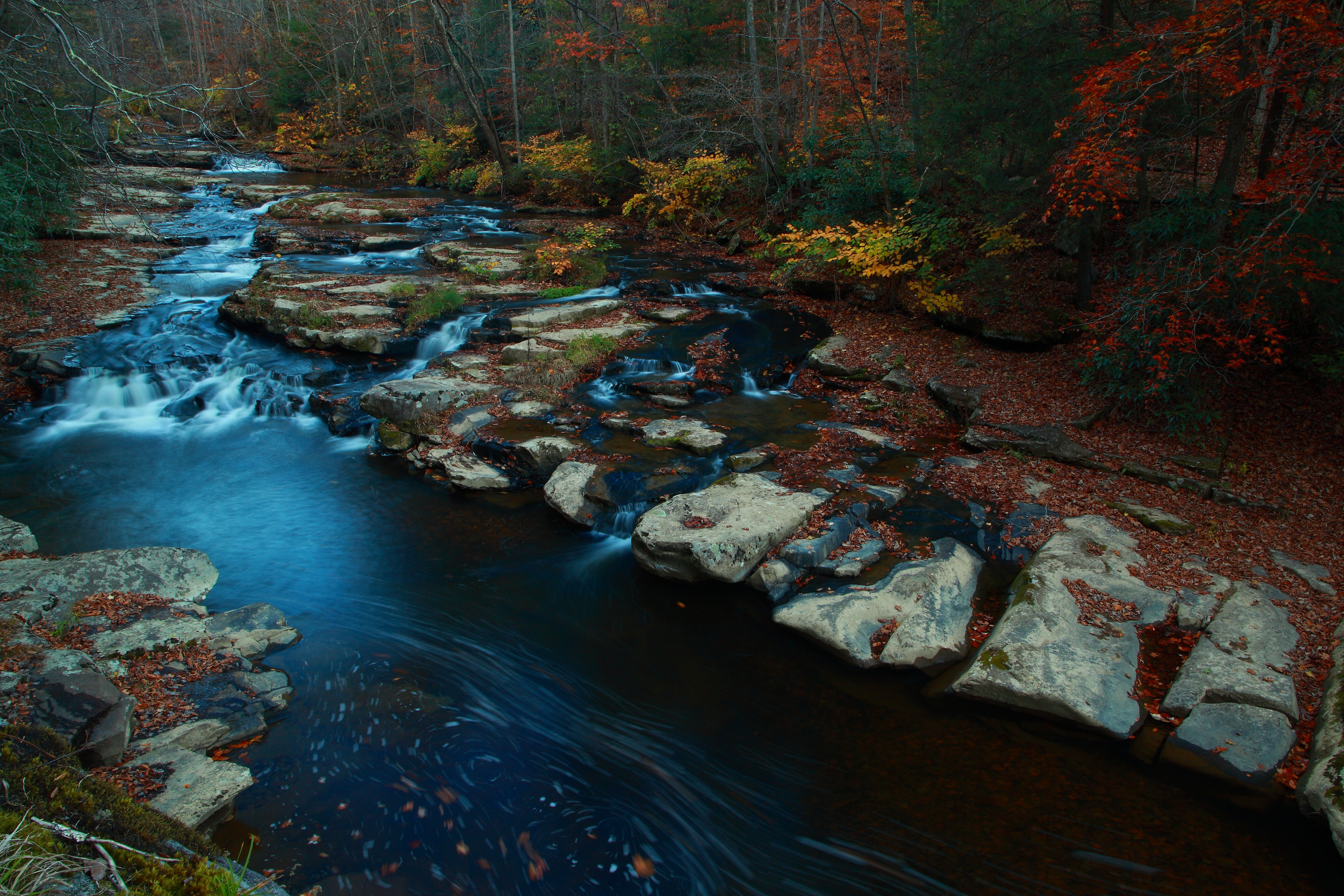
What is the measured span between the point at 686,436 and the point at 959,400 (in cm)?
400

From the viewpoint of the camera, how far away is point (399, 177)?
28.6 m

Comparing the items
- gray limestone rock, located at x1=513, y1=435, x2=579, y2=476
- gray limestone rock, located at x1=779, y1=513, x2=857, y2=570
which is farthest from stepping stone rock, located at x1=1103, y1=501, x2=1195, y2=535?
gray limestone rock, located at x1=513, y1=435, x2=579, y2=476

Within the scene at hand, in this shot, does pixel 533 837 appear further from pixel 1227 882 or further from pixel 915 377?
pixel 915 377

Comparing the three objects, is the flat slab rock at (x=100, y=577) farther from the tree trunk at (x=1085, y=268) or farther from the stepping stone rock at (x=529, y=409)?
the tree trunk at (x=1085, y=268)

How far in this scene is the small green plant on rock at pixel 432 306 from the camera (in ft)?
40.2

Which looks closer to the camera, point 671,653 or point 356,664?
point 356,664

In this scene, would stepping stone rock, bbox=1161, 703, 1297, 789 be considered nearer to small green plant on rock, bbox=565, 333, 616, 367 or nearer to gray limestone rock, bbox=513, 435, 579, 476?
gray limestone rock, bbox=513, 435, 579, 476

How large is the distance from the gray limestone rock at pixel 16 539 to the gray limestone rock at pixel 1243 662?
9921 millimetres

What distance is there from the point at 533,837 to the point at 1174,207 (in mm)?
9761

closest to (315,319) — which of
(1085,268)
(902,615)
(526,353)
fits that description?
(526,353)

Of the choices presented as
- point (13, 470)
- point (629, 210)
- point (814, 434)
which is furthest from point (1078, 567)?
point (629, 210)

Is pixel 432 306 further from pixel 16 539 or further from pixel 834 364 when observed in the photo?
pixel 834 364

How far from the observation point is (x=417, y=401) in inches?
386

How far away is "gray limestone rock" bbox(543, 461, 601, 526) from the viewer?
7.89 meters
